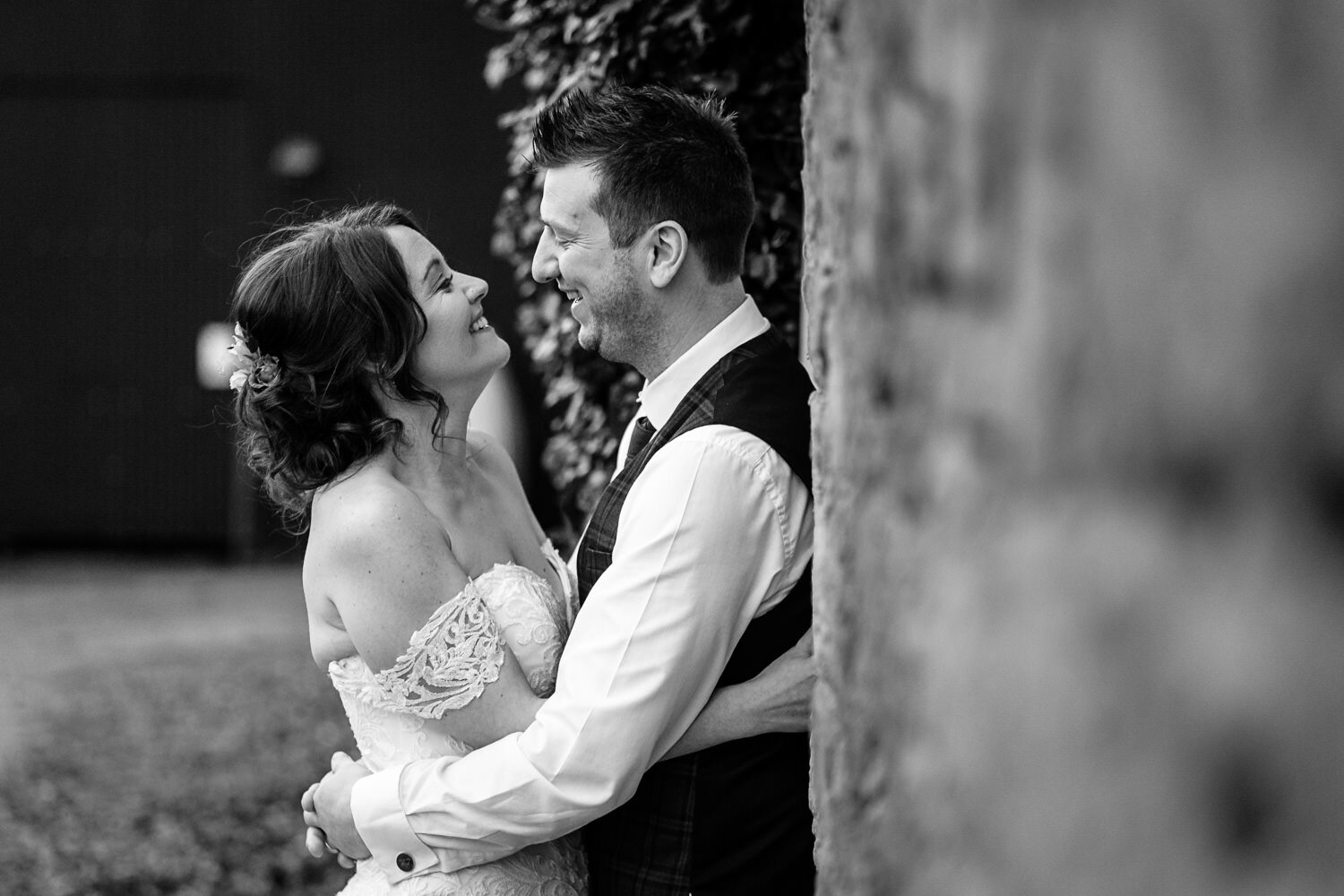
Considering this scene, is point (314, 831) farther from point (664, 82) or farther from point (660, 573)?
point (664, 82)

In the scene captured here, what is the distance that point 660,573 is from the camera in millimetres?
2074

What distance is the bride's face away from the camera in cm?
268

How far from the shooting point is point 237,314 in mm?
2697

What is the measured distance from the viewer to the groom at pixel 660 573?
6.82ft

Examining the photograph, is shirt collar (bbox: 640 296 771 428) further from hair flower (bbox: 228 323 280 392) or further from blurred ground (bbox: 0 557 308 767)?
blurred ground (bbox: 0 557 308 767)

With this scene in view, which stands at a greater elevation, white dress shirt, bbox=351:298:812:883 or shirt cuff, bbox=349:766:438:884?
white dress shirt, bbox=351:298:812:883

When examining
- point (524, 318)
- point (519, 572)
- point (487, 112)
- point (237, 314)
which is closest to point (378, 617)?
point (519, 572)

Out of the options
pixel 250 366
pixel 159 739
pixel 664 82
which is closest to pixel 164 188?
pixel 159 739

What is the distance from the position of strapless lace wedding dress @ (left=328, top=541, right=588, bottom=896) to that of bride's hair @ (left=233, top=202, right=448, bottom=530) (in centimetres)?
36

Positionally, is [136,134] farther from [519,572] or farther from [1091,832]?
[1091,832]

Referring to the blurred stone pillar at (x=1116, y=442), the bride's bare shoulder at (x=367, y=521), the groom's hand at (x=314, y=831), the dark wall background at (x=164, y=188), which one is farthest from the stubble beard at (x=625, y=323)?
the dark wall background at (x=164, y=188)

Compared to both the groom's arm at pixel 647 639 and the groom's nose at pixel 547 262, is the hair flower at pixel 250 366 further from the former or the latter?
the groom's arm at pixel 647 639

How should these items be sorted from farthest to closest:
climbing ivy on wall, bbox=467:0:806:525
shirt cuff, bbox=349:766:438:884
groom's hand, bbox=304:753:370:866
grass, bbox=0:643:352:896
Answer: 1. grass, bbox=0:643:352:896
2. climbing ivy on wall, bbox=467:0:806:525
3. groom's hand, bbox=304:753:370:866
4. shirt cuff, bbox=349:766:438:884

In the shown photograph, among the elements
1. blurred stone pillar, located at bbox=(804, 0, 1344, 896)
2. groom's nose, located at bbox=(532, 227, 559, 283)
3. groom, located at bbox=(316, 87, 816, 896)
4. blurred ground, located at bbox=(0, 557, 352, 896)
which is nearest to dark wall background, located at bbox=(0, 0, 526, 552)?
blurred ground, located at bbox=(0, 557, 352, 896)
